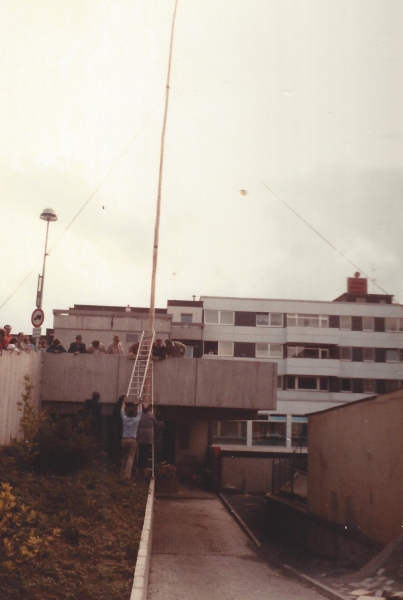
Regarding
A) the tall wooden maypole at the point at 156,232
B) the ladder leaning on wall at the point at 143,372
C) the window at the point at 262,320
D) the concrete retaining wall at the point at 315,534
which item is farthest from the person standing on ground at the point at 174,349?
the window at the point at 262,320

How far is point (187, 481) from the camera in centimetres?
2575

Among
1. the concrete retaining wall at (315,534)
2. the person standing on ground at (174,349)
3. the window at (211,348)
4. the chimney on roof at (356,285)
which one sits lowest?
the concrete retaining wall at (315,534)

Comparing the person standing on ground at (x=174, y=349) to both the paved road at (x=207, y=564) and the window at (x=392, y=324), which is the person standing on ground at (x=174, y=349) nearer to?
the paved road at (x=207, y=564)

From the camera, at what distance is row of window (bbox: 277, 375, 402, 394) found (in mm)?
55750

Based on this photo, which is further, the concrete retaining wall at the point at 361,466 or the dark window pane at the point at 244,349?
the dark window pane at the point at 244,349

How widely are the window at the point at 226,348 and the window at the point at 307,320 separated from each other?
5322 millimetres

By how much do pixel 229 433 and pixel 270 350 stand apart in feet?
25.9

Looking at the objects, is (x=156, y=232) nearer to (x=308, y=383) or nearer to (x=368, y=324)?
(x=308, y=383)

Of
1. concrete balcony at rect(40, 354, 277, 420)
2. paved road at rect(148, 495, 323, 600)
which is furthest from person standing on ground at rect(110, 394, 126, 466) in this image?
concrete balcony at rect(40, 354, 277, 420)

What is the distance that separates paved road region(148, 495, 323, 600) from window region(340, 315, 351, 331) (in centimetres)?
4167

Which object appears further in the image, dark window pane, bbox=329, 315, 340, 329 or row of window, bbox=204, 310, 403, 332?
dark window pane, bbox=329, 315, 340, 329

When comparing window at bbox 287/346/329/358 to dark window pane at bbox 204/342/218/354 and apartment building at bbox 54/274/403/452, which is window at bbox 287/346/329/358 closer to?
apartment building at bbox 54/274/403/452

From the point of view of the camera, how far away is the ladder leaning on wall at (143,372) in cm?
1831

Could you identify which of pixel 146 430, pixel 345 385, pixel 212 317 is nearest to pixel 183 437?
pixel 146 430
